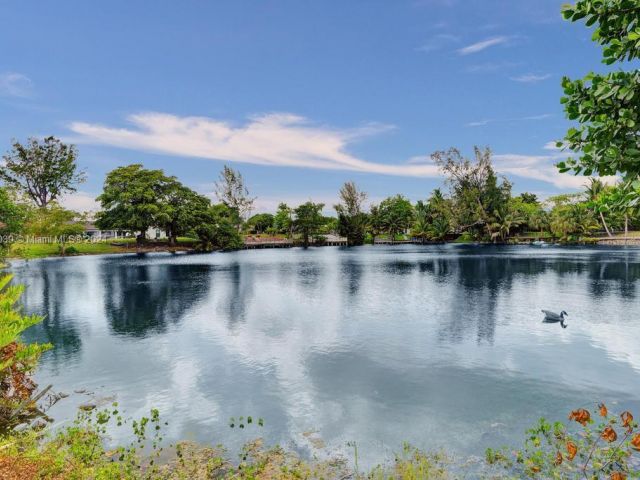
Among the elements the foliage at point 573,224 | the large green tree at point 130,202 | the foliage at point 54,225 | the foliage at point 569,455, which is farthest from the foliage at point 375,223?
the foliage at point 569,455

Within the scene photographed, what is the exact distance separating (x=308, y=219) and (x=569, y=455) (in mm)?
125271

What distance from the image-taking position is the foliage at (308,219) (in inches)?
5251

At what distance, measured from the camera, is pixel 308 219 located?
13375cm

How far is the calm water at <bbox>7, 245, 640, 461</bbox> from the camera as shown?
485 inches

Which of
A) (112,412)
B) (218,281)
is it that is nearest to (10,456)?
(112,412)

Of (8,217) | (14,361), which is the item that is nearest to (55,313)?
(8,217)

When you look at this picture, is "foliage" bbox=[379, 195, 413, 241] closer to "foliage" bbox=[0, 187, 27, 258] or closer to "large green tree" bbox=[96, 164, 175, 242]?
"large green tree" bbox=[96, 164, 175, 242]

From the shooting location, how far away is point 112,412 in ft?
42.3

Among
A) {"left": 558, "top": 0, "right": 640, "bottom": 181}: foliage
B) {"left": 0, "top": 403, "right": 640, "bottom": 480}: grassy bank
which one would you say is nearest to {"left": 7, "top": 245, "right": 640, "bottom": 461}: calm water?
{"left": 0, "top": 403, "right": 640, "bottom": 480}: grassy bank

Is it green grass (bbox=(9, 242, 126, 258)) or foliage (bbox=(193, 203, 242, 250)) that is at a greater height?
foliage (bbox=(193, 203, 242, 250))

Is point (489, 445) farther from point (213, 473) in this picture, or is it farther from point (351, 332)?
point (351, 332)

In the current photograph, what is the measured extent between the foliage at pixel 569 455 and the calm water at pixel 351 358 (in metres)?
0.70

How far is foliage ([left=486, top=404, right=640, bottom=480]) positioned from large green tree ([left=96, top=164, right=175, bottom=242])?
311 feet

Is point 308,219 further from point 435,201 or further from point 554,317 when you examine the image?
point 554,317
